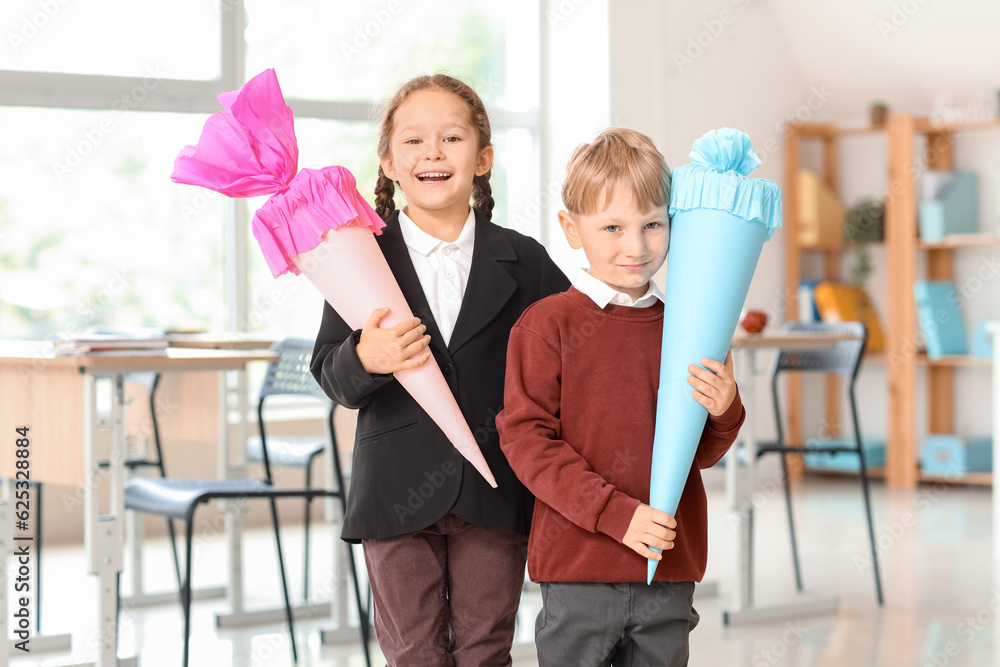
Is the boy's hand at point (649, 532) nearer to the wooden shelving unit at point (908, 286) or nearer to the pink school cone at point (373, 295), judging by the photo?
the pink school cone at point (373, 295)

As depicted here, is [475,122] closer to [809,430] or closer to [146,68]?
[146,68]

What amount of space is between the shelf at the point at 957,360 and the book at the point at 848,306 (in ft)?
0.88

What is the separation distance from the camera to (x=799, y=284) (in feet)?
21.6

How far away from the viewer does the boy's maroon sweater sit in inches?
53.5

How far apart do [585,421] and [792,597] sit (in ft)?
8.80

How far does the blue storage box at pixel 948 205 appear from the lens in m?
6.14

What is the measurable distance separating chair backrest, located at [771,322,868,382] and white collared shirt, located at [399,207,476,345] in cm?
252

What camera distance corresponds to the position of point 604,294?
1.40 meters

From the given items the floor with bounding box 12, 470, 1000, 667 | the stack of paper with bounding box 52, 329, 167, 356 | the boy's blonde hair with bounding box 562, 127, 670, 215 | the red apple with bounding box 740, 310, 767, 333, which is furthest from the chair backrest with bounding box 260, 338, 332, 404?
the boy's blonde hair with bounding box 562, 127, 670, 215

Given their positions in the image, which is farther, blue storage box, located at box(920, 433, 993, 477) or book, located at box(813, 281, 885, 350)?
book, located at box(813, 281, 885, 350)

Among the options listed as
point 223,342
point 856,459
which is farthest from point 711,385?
point 856,459

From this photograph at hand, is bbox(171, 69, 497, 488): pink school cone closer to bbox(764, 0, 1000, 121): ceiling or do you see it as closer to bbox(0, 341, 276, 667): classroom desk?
bbox(0, 341, 276, 667): classroom desk

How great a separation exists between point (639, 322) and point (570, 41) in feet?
16.4

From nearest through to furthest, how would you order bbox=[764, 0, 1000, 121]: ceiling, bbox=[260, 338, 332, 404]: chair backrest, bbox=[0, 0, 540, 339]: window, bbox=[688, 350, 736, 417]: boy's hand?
1. bbox=[688, 350, 736, 417]: boy's hand
2. bbox=[260, 338, 332, 404]: chair backrest
3. bbox=[0, 0, 540, 339]: window
4. bbox=[764, 0, 1000, 121]: ceiling
